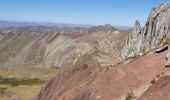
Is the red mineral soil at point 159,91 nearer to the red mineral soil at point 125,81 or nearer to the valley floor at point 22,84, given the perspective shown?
A: the red mineral soil at point 125,81

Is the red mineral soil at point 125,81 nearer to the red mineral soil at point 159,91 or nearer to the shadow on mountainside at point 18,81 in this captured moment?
the red mineral soil at point 159,91

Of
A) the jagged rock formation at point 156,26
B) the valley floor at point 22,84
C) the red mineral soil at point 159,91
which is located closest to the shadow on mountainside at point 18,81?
the valley floor at point 22,84

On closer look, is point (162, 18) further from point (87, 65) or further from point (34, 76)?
point (34, 76)

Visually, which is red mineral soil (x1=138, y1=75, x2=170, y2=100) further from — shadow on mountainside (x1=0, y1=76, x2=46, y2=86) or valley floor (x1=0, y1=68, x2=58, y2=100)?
shadow on mountainside (x1=0, y1=76, x2=46, y2=86)

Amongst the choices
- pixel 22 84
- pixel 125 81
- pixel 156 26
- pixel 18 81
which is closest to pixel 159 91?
pixel 125 81

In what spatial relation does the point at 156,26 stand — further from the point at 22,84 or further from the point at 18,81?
the point at 18,81

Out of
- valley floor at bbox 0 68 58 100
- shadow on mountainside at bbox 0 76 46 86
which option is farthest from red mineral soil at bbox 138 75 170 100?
shadow on mountainside at bbox 0 76 46 86

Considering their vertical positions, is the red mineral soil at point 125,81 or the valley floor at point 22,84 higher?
the red mineral soil at point 125,81

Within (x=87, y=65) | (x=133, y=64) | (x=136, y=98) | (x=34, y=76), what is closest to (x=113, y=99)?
(x=136, y=98)

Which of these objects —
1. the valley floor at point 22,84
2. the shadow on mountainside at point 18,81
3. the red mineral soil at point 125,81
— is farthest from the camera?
the shadow on mountainside at point 18,81

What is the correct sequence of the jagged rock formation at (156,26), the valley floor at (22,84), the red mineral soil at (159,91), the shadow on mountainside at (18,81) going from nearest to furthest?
the red mineral soil at (159,91) → the jagged rock formation at (156,26) → the valley floor at (22,84) → the shadow on mountainside at (18,81)

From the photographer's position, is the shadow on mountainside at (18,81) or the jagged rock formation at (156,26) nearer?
the jagged rock formation at (156,26)
